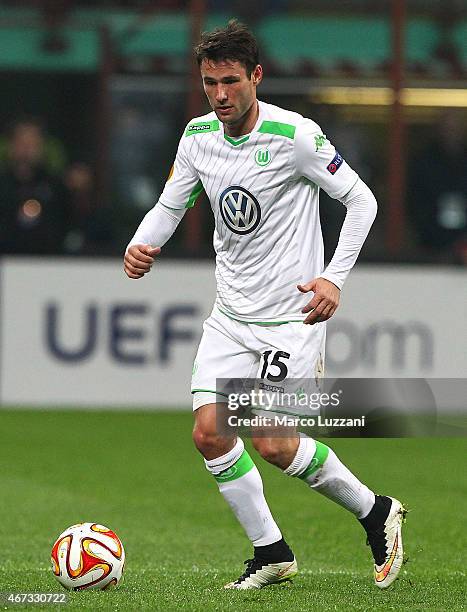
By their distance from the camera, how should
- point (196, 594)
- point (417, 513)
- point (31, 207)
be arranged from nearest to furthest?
1. point (196, 594)
2. point (417, 513)
3. point (31, 207)

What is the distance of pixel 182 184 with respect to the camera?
641cm

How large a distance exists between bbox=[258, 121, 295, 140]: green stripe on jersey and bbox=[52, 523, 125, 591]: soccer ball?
5.71 ft

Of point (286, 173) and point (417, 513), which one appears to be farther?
point (417, 513)

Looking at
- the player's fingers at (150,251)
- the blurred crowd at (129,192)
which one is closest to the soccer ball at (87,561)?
the player's fingers at (150,251)

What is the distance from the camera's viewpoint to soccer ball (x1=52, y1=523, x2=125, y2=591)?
6012 millimetres

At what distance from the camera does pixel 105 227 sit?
1400cm

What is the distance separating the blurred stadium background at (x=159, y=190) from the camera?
44.0 feet

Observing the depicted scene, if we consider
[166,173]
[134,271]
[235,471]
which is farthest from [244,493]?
[166,173]

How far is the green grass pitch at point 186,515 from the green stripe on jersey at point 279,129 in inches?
71.3

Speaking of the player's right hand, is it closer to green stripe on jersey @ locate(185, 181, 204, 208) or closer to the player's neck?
green stripe on jersey @ locate(185, 181, 204, 208)

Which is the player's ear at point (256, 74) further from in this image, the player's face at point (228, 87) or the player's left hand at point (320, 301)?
the player's left hand at point (320, 301)

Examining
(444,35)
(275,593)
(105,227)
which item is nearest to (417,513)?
(275,593)

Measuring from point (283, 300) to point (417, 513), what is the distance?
2.90 meters

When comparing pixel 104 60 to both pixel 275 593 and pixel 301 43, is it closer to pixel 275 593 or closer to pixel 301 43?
pixel 301 43
